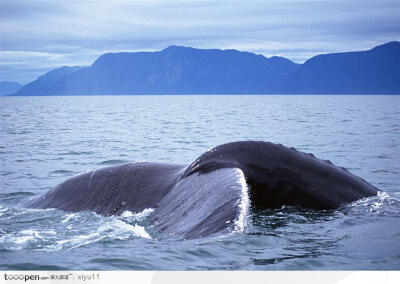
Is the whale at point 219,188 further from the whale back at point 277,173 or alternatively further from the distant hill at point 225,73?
the distant hill at point 225,73

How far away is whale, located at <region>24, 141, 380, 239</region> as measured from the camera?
5867mm

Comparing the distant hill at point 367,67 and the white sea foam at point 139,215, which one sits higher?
the distant hill at point 367,67

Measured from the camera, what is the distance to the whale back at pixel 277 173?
22.3 feet

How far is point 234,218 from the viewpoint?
5.08 metres

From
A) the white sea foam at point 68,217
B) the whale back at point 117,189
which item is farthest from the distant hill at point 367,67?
the white sea foam at point 68,217

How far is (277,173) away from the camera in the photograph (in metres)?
6.84

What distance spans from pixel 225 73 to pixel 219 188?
27353 millimetres

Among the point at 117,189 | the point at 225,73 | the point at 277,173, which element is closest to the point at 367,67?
the point at 277,173

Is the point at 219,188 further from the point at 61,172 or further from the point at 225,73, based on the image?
the point at 225,73

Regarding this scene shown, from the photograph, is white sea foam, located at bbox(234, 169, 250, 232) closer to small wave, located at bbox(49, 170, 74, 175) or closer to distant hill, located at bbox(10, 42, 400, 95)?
distant hill, located at bbox(10, 42, 400, 95)

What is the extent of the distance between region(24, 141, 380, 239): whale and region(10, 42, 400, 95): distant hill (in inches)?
164
